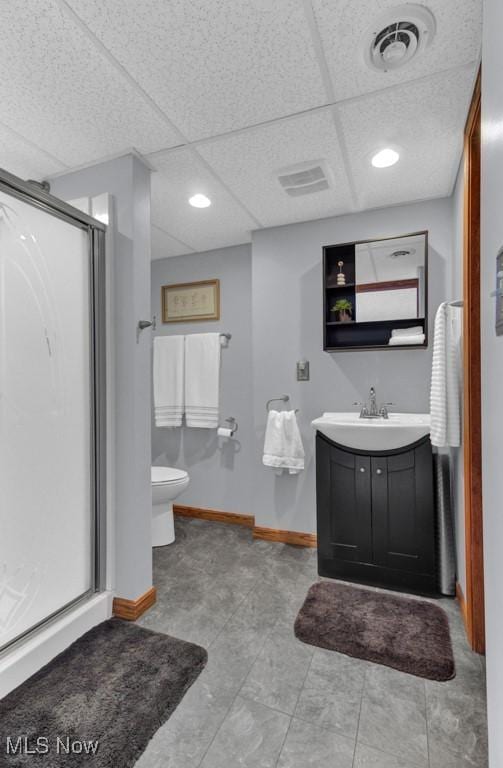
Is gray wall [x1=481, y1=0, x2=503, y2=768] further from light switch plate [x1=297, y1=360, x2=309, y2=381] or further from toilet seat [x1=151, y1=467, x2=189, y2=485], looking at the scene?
toilet seat [x1=151, y1=467, x2=189, y2=485]

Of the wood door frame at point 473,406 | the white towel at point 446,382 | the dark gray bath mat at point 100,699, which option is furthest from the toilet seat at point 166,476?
the wood door frame at point 473,406

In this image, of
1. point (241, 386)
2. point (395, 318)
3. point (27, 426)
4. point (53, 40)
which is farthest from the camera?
point (241, 386)

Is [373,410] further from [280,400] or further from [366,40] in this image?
[366,40]

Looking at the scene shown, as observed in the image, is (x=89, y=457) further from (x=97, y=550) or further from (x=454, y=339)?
(x=454, y=339)

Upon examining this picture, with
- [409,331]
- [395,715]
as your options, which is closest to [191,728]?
[395,715]

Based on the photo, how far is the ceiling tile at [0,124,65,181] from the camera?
176 cm

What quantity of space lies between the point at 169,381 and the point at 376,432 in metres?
1.88

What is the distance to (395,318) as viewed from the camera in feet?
7.95

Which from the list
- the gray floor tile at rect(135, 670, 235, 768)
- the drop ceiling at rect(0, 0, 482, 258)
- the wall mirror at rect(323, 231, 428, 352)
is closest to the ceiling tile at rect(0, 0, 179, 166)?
the drop ceiling at rect(0, 0, 482, 258)

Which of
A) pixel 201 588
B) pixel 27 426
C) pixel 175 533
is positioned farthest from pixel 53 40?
pixel 175 533

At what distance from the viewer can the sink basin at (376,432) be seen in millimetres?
2055

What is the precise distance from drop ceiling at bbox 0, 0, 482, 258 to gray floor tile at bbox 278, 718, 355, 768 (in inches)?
90.3

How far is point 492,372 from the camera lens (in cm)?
93

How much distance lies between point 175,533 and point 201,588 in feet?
2.84
